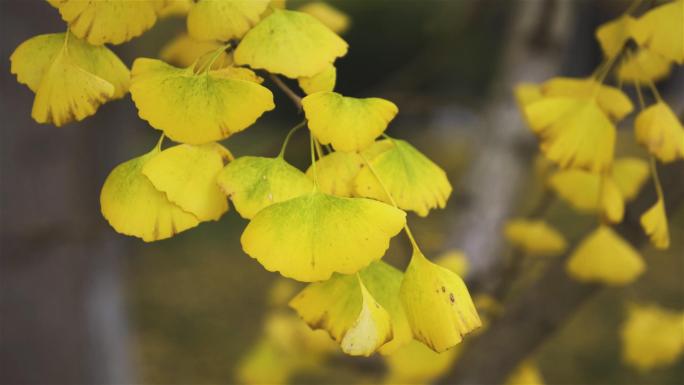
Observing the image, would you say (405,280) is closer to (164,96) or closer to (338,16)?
(164,96)

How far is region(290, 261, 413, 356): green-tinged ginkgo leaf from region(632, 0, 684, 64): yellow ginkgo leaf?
0.19 metres

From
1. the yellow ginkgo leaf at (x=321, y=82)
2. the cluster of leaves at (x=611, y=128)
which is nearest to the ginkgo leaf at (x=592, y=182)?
the cluster of leaves at (x=611, y=128)

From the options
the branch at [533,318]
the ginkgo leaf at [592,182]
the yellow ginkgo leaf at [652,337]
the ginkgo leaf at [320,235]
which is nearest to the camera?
the ginkgo leaf at [320,235]

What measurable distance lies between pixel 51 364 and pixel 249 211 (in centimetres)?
152

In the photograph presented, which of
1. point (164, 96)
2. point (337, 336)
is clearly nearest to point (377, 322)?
point (337, 336)

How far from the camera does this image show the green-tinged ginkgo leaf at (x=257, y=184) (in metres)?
0.38

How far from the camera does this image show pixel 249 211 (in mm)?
380

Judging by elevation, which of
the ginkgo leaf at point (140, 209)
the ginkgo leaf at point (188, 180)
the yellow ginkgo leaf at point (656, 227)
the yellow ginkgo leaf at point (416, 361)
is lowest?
the yellow ginkgo leaf at point (416, 361)

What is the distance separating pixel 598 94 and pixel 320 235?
10.5 inches

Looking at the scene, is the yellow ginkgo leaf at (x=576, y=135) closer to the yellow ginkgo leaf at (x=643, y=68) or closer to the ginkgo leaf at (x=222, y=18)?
the yellow ginkgo leaf at (x=643, y=68)

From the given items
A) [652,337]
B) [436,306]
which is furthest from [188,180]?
[652,337]

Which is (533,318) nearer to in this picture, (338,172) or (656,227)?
(656,227)

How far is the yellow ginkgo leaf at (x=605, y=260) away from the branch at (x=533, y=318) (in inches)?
2.0

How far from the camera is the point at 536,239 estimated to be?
2.84 ft
